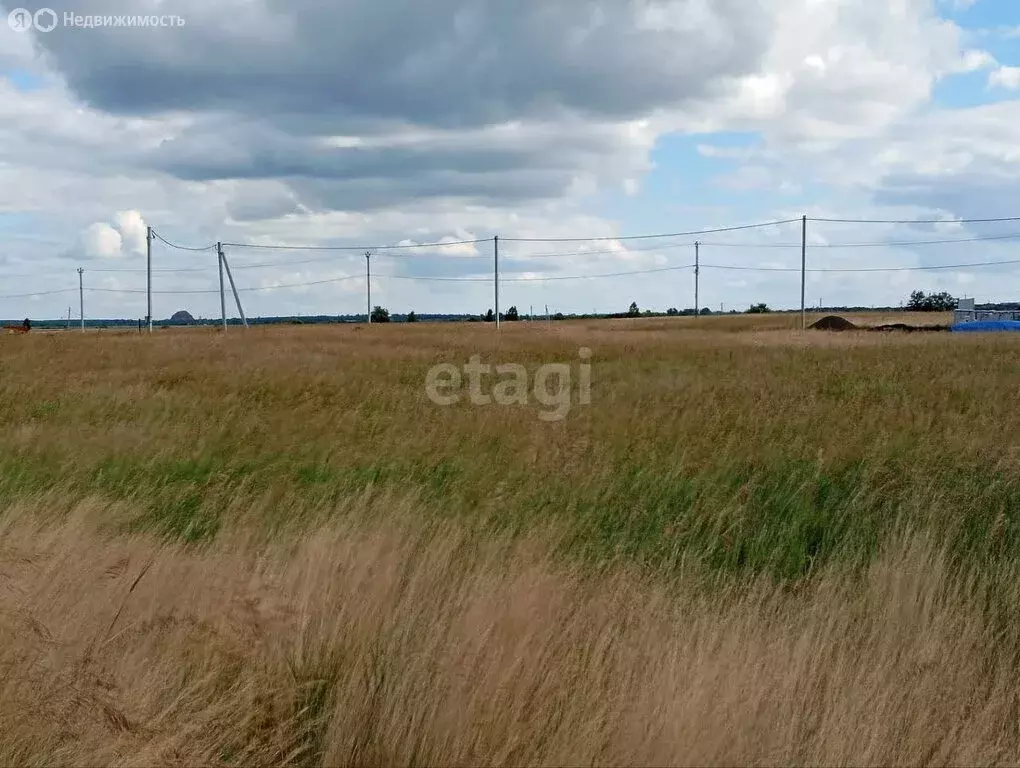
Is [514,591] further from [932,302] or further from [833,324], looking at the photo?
[932,302]

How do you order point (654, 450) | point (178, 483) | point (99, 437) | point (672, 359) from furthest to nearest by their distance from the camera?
point (672, 359) < point (99, 437) < point (654, 450) < point (178, 483)

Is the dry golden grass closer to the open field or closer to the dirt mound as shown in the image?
the open field

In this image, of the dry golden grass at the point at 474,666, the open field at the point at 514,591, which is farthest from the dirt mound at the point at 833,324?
the dry golden grass at the point at 474,666

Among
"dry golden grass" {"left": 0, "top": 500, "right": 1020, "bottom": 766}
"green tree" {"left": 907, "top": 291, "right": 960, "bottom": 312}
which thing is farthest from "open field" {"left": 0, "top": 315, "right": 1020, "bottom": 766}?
"green tree" {"left": 907, "top": 291, "right": 960, "bottom": 312}

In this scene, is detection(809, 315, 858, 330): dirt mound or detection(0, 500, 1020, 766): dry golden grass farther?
detection(809, 315, 858, 330): dirt mound

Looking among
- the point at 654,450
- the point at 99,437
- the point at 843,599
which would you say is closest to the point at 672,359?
the point at 654,450

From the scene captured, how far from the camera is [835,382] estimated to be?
1573 cm

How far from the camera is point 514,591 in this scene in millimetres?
4418

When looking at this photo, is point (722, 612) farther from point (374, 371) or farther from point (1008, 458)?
point (374, 371)

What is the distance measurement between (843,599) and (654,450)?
3.86 m

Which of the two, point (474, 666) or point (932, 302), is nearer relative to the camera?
point (474, 666)

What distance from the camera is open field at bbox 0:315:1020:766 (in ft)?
10.9

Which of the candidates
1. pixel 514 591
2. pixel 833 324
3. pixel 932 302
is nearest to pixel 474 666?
pixel 514 591

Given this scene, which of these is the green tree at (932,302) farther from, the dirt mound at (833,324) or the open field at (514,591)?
the open field at (514,591)
